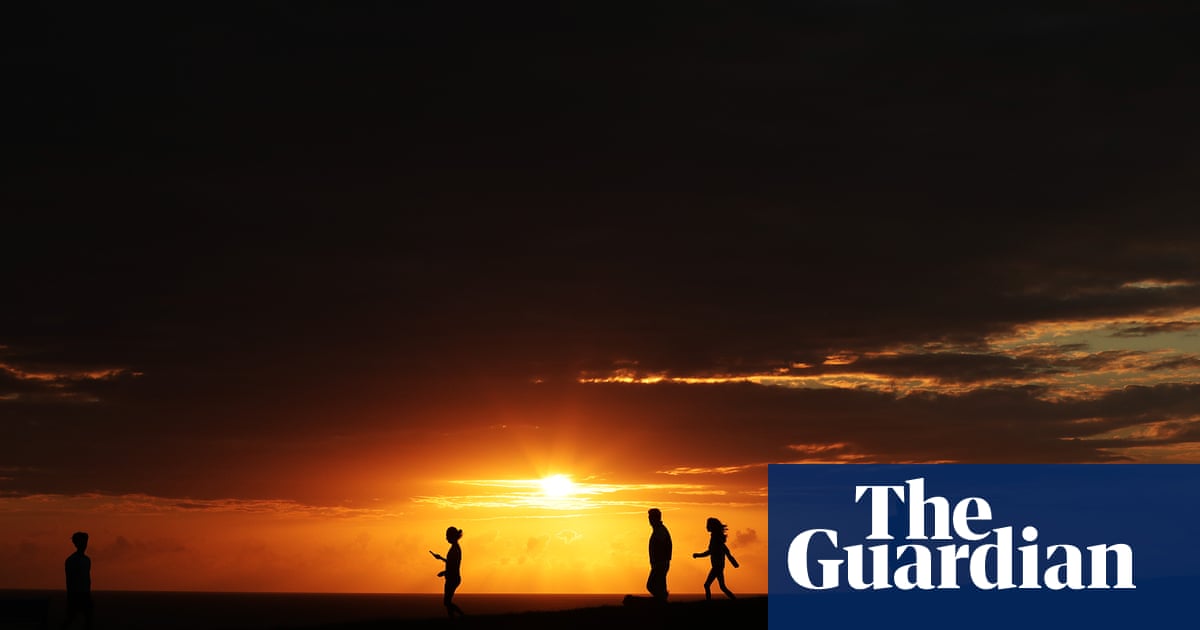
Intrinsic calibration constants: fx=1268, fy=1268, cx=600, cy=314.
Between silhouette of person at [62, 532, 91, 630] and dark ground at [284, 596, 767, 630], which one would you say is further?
dark ground at [284, 596, 767, 630]

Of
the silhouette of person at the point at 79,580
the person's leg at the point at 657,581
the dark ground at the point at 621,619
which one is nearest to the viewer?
the silhouette of person at the point at 79,580

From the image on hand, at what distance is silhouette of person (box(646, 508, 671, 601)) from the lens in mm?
26688

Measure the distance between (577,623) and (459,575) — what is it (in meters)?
2.97

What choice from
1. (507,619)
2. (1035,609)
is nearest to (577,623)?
(507,619)

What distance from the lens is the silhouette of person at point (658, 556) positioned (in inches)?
1051

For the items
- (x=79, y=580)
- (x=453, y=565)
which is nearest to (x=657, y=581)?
(x=453, y=565)

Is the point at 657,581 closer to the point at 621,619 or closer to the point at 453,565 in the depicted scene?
the point at 621,619

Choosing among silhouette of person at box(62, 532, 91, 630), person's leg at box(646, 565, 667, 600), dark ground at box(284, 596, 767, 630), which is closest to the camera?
silhouette of person at box(62, 532, 91, 630)

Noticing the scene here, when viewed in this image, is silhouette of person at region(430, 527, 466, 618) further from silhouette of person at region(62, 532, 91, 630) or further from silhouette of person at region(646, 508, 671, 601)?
silhouette of person at region(62, 532, 91, 630)

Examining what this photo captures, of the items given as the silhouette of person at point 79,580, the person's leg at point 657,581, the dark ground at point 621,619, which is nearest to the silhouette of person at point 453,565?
the dark ground at point 621,619

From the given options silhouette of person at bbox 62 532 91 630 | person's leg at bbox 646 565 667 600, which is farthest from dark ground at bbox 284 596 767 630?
silhouette of person at bbox 62 532 91 630

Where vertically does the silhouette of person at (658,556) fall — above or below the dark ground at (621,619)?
above

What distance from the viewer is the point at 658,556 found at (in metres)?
27.3

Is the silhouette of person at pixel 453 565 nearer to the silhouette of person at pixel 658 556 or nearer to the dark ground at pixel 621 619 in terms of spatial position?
the dark ground at pixel 621 619
